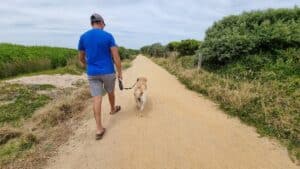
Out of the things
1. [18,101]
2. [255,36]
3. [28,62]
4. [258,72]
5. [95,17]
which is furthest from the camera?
[28,62]

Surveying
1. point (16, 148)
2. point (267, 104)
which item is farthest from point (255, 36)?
point (16, 148)

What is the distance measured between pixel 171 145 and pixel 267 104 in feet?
10.6

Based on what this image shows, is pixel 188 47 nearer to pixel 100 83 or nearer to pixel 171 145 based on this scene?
pixel 100 83

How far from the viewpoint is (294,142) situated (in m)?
5.59

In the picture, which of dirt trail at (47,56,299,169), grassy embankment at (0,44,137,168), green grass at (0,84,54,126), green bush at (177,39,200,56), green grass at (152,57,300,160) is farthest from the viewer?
green bush at (177,39,200,56)

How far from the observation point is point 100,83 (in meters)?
6.16

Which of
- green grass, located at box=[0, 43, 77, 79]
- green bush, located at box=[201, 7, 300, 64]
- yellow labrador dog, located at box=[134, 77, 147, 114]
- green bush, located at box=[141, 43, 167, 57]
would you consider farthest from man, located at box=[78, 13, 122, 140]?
green bush, located at box=[141, 43, 167, 57]

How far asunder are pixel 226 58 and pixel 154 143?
27.1 ft

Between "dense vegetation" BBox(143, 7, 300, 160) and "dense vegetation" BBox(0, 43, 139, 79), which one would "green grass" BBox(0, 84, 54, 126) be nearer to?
"dense vegetation" BBox(143, 7, 300, 160)

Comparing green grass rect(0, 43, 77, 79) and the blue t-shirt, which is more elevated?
the blue t-shirt

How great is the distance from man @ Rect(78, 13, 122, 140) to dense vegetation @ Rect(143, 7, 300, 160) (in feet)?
10.5

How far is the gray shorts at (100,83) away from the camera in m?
6.06

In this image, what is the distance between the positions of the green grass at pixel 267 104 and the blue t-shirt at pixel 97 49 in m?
3.33

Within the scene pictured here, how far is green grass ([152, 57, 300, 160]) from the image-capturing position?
19.7 ft
